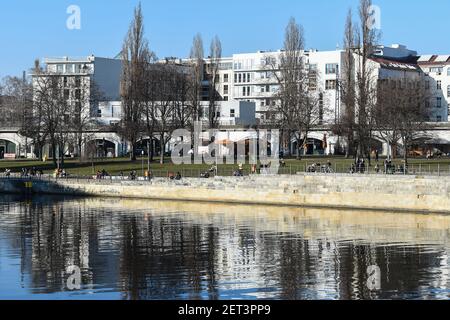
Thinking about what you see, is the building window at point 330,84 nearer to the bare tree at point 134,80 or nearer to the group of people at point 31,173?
the bare tree at point 134,80

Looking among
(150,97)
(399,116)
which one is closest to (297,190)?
(399,116)

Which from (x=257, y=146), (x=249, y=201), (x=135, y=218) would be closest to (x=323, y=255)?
(x=135, y=218)

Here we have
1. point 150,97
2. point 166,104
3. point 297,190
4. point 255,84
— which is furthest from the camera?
point 255,84

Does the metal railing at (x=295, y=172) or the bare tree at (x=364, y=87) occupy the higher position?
the bare tree at (x=364, y=87)

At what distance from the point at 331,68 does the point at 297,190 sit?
56.2 m

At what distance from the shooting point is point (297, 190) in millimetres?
68062

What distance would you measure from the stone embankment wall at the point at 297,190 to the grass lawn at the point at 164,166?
336 centimetres

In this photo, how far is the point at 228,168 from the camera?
81.2 metres

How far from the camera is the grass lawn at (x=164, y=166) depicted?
76.3m

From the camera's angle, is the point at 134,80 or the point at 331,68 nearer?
the point at 134,80

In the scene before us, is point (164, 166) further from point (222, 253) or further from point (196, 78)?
point (222, 253)

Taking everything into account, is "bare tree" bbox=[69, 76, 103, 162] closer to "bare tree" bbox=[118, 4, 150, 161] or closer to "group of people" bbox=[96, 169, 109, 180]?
"bare tree" bbox=[118, 4, 150, 161]

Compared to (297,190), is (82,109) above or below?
above

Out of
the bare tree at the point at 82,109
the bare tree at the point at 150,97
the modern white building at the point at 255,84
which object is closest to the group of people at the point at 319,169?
the bare tree at the point at 150,97
